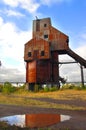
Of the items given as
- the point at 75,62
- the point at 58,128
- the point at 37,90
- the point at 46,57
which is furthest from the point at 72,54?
the point at 58,128

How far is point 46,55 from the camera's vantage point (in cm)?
5291

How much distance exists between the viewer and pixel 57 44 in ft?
178

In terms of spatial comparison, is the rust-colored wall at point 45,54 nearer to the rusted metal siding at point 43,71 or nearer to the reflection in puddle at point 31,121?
the rusted metal siding at point 43,71

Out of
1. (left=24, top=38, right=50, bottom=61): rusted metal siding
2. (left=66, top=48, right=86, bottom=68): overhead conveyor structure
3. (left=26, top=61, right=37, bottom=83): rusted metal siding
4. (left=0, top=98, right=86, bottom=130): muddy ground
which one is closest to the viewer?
(left=0, top=98, right=86, bottom=130): muddy ground

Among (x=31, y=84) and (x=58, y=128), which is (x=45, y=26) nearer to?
(x=31, y=84)

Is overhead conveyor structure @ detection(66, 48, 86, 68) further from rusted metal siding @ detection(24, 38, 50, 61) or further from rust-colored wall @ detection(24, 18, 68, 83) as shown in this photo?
rusted metal siding @ detection(24, 38, 50, 61)

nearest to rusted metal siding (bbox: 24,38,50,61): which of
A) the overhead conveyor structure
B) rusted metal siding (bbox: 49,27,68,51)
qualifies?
rusted metal siding (bbox: 49,27,68,51)

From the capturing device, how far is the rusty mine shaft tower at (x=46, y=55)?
2102 inches

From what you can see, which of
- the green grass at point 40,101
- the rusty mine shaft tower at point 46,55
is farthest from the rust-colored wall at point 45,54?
the green grass at point 40,101

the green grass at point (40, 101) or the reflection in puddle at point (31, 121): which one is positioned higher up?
the green grass at point (40, 101)

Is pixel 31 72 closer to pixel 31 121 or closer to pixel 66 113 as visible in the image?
pixel 66 113

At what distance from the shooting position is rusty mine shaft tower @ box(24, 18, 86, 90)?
5339 centimetres

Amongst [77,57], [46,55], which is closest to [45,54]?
[46,55]

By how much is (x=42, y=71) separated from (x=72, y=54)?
6.62 metres
